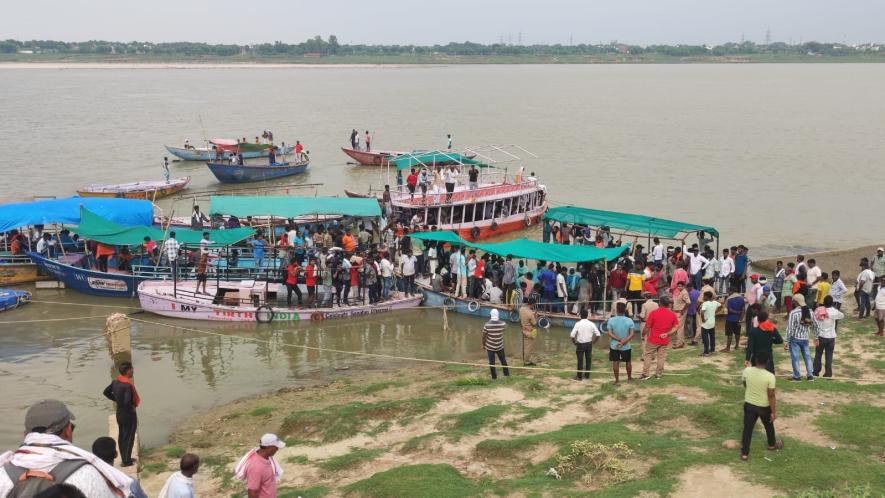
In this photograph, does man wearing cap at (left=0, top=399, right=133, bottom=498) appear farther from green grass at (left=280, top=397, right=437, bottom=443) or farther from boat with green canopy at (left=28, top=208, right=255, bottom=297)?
boat with green canopy at (left=28, top=208, right=255, bottom=297)

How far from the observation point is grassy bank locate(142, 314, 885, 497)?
9258mm

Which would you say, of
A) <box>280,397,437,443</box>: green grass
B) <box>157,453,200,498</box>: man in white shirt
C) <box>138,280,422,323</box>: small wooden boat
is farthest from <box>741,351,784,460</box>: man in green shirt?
<box>138,280,422,323</box>: small wooden boat

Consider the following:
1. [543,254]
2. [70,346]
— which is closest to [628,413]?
[543,254]

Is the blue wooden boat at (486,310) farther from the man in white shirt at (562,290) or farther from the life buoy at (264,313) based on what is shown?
the life buoy at (264,313)

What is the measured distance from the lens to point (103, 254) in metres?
23.2

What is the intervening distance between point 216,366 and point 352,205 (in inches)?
351

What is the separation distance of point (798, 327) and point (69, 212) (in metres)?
20.4

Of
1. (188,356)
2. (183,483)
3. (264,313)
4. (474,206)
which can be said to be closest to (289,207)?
(264,313)

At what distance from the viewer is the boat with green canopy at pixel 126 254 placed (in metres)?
22.4

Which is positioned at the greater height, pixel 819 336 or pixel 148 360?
pixel 819 336

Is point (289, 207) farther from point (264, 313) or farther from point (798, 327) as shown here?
point (798, 327)

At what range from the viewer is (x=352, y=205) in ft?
84.0

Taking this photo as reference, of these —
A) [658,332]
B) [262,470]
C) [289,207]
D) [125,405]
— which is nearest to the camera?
→ [262,470]

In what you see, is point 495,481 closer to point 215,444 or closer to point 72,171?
point 215,444
